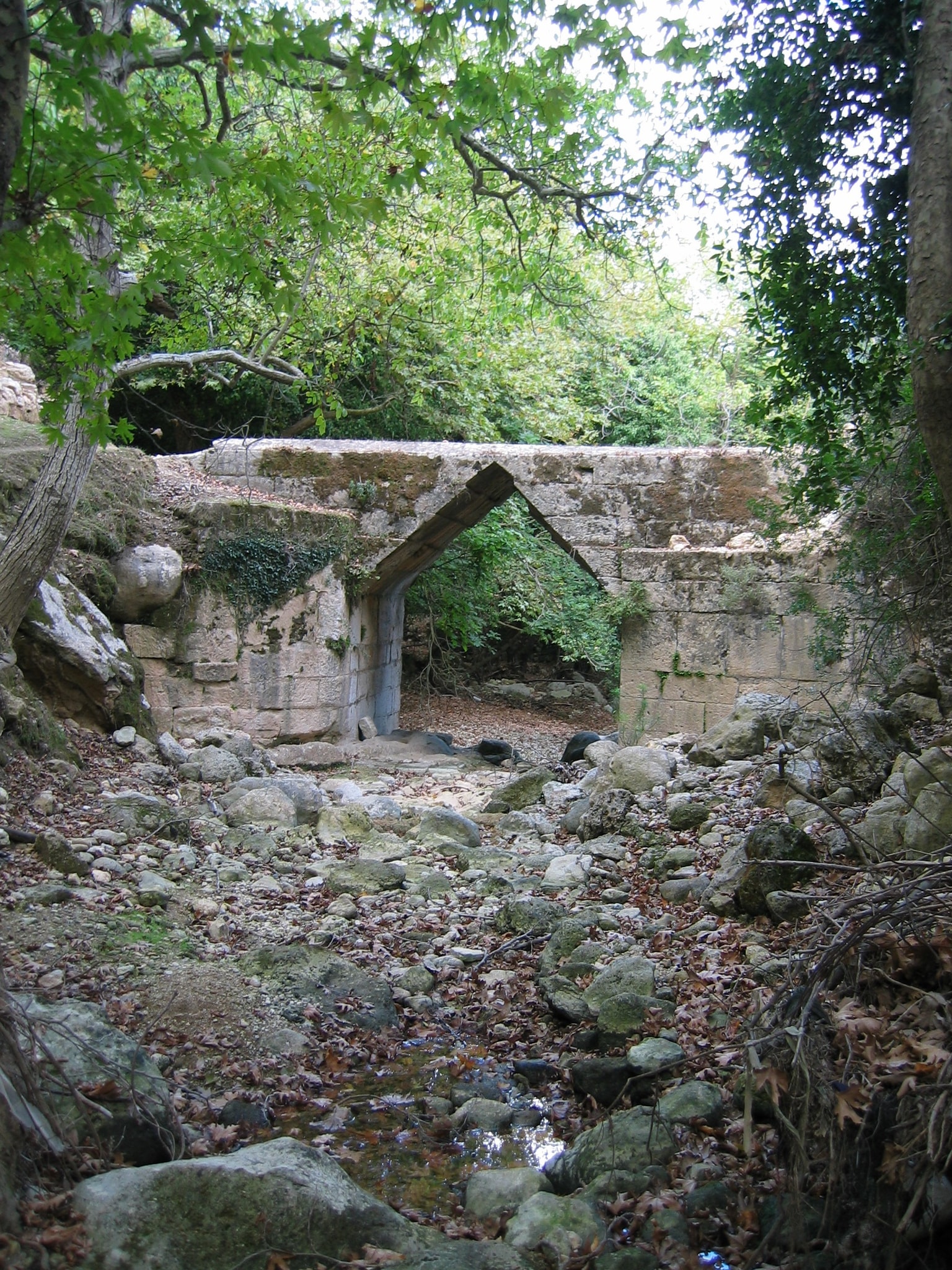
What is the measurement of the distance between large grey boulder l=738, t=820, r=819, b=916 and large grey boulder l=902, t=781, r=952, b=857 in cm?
53

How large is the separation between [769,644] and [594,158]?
4.38m

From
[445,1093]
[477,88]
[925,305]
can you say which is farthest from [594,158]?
[445,1093]

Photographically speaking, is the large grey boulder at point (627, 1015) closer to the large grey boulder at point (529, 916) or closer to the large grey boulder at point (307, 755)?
the large grey boulder at point (529, 916)

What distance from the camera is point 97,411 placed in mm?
4230

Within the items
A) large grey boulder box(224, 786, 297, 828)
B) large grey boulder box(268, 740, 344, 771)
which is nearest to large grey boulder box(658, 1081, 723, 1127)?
large grey boulder box(224, 786, 297, 828)

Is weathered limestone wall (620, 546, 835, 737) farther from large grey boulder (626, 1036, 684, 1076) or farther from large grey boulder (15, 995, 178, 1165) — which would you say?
large grey boulder (15, 995, 178, 1165)

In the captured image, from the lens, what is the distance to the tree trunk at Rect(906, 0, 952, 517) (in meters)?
2.86

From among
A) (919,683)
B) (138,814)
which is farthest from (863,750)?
(138,814)

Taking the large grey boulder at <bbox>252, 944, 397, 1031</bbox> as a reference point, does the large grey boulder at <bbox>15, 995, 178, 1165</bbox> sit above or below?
above

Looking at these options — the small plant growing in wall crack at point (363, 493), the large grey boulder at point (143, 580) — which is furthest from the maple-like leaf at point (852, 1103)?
the small plant growing in wall crack at point (363, 493)

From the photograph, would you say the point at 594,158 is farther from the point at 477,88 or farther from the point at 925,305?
the point at 925,305

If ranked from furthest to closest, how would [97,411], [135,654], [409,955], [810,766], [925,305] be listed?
[135,654] → [810,766] → [409,955] → [97,411] → [925,305]

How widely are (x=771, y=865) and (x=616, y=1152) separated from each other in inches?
70.3

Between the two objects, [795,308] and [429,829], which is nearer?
[795,308]
